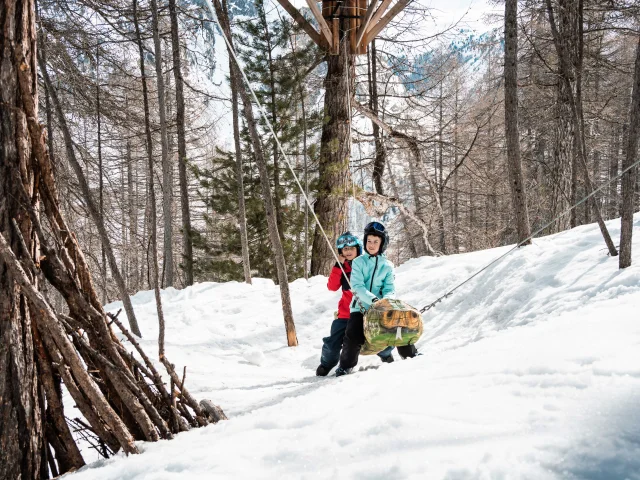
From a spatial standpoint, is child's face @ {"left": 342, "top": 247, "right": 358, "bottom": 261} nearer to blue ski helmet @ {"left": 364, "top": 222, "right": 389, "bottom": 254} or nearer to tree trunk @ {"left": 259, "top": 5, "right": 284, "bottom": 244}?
blue ski helmet @ {"left": 364, "top": 222, "right": 389, "bottom": 254}

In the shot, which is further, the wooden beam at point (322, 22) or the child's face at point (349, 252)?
the wooden beam at point (322, 22)

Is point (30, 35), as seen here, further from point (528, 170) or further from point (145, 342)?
point (528, 170)

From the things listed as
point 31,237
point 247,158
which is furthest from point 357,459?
point 247,158

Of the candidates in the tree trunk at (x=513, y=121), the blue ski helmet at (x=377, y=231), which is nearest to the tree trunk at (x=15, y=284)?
the blue ski helmet at (x=377, y=231)

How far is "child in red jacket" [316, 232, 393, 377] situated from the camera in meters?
4.67

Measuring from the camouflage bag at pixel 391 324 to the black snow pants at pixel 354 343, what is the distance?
0.46m

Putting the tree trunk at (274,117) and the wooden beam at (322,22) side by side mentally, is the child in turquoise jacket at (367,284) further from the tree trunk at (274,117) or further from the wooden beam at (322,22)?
the tree trunk at (274,117)

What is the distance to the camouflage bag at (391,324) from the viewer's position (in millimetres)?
3639

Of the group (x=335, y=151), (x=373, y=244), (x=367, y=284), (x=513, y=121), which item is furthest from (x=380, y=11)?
(x=367, y=284)

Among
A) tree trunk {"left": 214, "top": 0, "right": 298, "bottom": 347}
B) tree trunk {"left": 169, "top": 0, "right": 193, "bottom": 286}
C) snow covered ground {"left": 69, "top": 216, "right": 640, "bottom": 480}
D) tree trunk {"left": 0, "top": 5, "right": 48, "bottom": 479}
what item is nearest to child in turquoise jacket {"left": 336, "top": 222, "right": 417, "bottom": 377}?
snow covered ground {"left": 69, "top": 216, "right": 640, "bottom": 480}

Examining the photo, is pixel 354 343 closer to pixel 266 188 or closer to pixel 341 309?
pixel 341 309

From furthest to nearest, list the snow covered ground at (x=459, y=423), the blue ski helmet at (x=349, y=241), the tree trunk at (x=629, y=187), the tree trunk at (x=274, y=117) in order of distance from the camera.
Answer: the tree trunk at (x=274, y=117) < the blue ski helmet at (x=349, y=241) < the tree trunk at (x=629, y=187) < the snow covered ground at (x=459, y=423)

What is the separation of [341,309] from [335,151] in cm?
493

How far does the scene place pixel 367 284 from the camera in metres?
4.32
